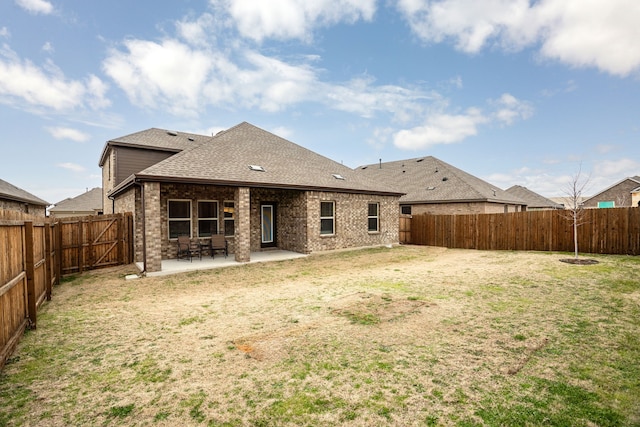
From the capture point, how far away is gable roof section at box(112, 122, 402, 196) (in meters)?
10.8

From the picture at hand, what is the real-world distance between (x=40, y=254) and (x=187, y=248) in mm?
5584

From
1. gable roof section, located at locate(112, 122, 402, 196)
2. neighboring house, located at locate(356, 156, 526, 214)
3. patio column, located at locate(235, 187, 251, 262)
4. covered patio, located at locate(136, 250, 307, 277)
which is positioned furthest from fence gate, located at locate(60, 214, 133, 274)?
neighboring house, located at locate(356, 156, 526, 214)

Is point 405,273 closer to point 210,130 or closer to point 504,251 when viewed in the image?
point 504,251

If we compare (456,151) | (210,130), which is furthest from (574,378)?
(456,151)

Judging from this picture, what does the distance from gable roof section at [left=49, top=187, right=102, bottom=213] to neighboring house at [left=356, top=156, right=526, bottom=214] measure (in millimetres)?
31580

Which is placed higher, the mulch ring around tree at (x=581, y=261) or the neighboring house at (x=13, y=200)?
the neighboring house at (x=13, y=200)

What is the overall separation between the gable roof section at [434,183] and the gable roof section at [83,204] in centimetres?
3055

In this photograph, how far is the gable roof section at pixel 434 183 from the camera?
812 inches

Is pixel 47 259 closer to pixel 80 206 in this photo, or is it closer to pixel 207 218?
pixel 207 218

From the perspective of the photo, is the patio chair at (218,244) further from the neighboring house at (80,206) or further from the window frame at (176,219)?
the neighboring house at (80,206)

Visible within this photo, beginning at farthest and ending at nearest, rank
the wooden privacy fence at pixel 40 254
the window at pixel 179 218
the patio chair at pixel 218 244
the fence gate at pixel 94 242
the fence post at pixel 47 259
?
the patio chair at pixel 218 244 < the window at pixel 179 218 < the fence gate at pixel 94 242 < the fence post at pixel 47 259 < the wooden privacy fence at pixel 40 254

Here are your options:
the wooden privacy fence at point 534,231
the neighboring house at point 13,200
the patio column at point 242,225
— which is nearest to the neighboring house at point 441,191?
the wooden privacy fence at point 534,231

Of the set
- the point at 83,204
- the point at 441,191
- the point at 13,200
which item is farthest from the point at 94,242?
the point at 83,204

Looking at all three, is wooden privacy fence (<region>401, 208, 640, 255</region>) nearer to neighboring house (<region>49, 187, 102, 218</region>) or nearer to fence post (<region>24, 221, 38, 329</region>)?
fence post (<region>24, 221, 38, 329</region>)
